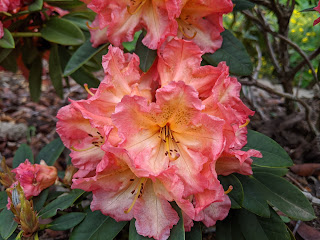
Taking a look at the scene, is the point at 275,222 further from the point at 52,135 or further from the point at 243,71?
the point at 52,135

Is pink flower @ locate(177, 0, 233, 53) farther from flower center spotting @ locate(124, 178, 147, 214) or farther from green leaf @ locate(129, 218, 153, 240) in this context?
green leaf @ locate(129, 218, 153, 240)

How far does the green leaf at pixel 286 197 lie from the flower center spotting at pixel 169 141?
0.40 metres

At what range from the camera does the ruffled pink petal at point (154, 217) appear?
0.91 meters

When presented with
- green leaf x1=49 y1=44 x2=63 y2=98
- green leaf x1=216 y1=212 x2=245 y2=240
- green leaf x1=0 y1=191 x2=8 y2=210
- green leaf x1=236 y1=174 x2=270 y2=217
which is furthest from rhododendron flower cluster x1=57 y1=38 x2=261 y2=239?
green leaf x1=49 y1=44 x2=63 y2=98

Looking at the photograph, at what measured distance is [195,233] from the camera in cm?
104

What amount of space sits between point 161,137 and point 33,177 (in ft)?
1.63

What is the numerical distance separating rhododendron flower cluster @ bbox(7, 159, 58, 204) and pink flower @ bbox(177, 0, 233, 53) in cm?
64

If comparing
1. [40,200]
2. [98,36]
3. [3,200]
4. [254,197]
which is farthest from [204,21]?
[3,200]

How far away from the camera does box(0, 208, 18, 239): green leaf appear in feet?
3.41

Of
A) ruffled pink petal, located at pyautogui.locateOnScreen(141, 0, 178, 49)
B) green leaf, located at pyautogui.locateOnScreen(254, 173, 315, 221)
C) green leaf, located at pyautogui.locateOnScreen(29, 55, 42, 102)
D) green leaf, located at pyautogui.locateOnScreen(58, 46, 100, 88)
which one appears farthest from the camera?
green leaf, located at pyautogui.locateOnScreen(29, 55, 42, 102)

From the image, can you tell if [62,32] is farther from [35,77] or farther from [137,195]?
[137,195]

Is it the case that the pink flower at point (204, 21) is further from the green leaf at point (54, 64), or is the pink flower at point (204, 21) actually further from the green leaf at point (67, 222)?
the green leaf at point (54, 64)

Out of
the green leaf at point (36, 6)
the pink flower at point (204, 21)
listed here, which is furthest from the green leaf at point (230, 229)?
the green leaf at point (36, 6)

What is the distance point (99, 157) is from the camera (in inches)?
40.3
